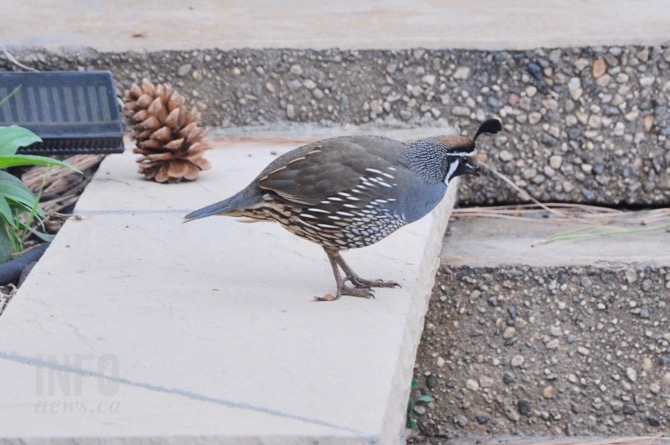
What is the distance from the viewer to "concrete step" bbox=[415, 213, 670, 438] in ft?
12.2

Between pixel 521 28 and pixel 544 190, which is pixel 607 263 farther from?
pixel 521 28

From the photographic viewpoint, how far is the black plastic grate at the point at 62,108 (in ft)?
13.9

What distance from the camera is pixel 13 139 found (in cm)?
377

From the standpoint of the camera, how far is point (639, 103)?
430 cm

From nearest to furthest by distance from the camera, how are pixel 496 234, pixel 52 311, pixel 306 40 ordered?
pixel 52 311 → pixel 496 234 → pixel 306 40

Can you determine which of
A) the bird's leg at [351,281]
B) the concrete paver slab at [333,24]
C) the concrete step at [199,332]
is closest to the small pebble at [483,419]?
the concrete step at [199,332]

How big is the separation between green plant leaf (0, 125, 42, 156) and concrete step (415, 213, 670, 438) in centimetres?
153

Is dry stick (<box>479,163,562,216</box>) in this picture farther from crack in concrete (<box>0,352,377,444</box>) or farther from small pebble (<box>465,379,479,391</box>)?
crack in concrete (<box>0,352,377,444</box>)

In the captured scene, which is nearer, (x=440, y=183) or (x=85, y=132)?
(x=440, y=183)

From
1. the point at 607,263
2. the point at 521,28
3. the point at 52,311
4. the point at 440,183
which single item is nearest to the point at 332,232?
the point at 440,183

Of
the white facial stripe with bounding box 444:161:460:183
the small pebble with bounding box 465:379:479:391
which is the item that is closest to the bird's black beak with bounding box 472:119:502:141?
the white facial stripe with bounding box 444:161:460:183

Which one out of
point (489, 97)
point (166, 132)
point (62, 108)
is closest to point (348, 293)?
point (166, 132)

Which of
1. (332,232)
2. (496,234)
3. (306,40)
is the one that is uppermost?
(306,40)

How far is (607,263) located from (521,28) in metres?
1.26
